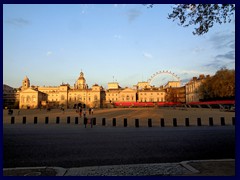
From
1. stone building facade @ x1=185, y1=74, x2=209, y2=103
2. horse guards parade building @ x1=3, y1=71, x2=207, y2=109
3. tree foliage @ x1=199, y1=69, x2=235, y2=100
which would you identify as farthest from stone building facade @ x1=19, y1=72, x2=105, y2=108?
tree foliage @ x1=199, y1=69, x2=235, y2=100

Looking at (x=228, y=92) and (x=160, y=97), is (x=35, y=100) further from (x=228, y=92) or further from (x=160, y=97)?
(x=228, y=92)

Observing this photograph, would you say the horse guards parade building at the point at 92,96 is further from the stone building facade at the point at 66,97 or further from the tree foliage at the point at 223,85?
the tree foliage at the point at 223,85

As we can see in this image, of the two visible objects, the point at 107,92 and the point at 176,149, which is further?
the point at 107,92

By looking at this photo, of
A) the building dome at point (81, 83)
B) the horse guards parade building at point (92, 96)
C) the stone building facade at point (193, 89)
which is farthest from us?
the building dome at point (81, 83)

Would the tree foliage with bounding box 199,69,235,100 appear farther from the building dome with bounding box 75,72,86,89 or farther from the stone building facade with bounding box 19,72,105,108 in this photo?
the building dome with bounding box 75,72,86,89

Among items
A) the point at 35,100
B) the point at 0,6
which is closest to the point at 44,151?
the point at 0,6

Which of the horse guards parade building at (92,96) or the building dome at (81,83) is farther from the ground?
the building dome at (81,83)

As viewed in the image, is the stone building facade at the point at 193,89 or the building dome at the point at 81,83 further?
the building dome at the point at 81,83

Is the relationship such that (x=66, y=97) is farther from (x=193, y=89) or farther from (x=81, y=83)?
(x=193, y=89)

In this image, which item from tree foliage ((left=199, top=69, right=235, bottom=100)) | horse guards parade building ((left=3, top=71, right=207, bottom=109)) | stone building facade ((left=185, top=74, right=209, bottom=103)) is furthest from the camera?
horse guards parade building ((left=3, top=71, right=207, bottom=109))

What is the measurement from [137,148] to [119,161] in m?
2.51

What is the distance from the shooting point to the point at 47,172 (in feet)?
21.8

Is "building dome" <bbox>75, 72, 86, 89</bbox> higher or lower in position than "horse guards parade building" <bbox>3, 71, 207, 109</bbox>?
higher

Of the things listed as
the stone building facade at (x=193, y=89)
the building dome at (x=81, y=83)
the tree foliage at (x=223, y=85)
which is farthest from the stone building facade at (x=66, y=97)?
the tree foliage at (x=223, y=85)
